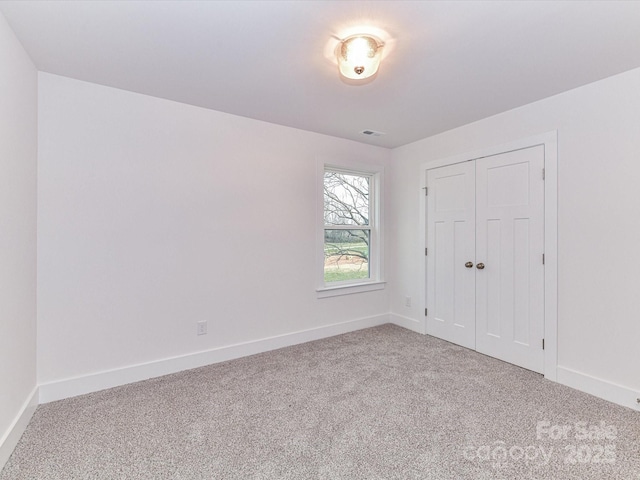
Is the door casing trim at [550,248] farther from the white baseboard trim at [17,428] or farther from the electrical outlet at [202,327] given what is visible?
the white baseboard trim at [17,428]

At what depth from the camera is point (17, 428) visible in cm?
181

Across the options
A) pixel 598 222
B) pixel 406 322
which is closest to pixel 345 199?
pixel 406 322

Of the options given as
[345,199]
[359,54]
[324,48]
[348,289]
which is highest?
[324,48]

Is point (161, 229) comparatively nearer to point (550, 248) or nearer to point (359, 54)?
point (359, 54)

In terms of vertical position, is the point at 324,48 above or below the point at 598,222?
above

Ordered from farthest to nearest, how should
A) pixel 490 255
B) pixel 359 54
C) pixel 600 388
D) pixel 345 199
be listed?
pixel 345 199
pixel 490 255
pixel 600 388
pixel 359 54

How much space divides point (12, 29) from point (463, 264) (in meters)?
3.87

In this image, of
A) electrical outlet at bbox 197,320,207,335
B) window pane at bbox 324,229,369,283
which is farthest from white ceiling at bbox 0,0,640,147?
electrical outlet at bbox 197,320,207,335

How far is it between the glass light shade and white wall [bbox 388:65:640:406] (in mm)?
1735

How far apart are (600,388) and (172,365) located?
3.35 m

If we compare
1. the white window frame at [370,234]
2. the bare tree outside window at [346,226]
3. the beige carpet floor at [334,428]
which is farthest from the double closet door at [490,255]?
the bare tree outside window at [346,226]

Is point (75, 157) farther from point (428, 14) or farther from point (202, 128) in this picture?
point (428, 14)

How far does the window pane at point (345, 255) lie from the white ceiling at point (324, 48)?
1.58m

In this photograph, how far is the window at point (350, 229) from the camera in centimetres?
380
